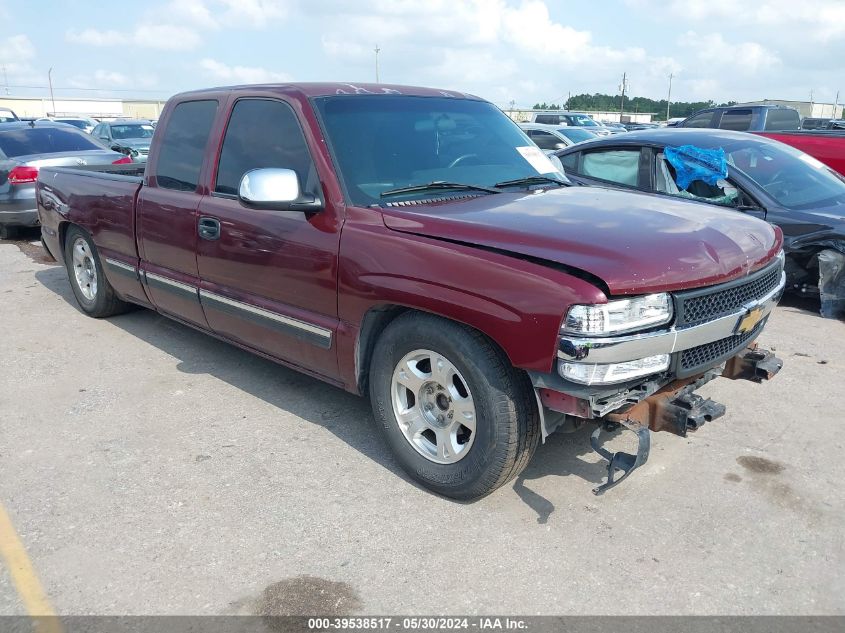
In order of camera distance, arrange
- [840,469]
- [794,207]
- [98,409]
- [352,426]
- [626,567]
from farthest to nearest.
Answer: [794,207], [98,409], [352,426], [840,469], [626,567]

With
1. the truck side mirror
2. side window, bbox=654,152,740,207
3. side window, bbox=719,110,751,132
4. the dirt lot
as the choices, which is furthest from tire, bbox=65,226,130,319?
side window, bbox=719,110,751,132

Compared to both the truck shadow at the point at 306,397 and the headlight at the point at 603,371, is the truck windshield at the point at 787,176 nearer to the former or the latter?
the truck shadow at the point at 306,397

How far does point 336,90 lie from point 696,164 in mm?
3964

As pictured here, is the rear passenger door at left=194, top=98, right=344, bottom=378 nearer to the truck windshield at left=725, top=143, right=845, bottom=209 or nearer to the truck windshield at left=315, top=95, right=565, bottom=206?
the truck windshield at left=315, top=95, right=565, bottom=206

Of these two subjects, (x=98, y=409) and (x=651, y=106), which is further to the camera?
(x=651, y=106)

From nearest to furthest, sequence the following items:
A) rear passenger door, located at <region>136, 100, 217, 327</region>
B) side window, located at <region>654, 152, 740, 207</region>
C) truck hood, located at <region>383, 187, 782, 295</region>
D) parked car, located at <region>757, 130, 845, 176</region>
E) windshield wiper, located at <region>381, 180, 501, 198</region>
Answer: truck hood, located at <region>383, 187, 782, 295</region> → windshield wiper, located at <region>381, 180, 501, 198</region> → rear passenger door, located at <region>136, 100, 217, 327</region> → side window, located at <region>654, 152, 740, 207</region> → parked car, located at <region>757, 130, 845, 176</region>

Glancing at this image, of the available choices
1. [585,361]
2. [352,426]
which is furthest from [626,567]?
[352,426]

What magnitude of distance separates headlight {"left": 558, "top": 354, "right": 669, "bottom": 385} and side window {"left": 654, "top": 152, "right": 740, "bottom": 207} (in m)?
3.89

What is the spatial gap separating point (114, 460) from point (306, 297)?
136 centimetres

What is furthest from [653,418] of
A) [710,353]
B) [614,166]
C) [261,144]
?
[614,166]

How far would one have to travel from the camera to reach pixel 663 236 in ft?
9.96

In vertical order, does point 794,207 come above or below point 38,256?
above

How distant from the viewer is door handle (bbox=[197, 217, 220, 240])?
423 cm

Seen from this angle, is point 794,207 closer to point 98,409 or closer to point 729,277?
point 729,277
